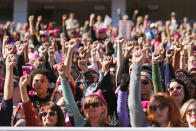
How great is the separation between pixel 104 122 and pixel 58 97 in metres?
0.95

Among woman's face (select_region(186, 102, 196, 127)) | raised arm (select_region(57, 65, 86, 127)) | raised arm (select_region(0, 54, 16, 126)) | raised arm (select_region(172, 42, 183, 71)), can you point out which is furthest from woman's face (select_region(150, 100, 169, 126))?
raised arm (select_region(172, 42, 183, 71))

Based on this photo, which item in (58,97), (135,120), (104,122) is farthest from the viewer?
(58,97)

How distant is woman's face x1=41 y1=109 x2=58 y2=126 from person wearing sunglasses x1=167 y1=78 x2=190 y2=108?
130 cm

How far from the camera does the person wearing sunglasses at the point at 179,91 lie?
473 centimetres

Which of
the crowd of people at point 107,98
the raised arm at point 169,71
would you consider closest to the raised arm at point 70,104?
the crowd of people at point 107,98

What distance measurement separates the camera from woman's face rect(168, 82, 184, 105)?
4.73 m

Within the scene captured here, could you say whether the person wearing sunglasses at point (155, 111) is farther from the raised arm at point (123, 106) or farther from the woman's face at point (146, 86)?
the woman's face at point (146, 86)

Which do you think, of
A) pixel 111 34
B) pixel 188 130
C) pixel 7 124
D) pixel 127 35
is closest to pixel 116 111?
pixel 7 124

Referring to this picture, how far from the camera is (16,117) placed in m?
4.53

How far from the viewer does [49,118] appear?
13.7ft

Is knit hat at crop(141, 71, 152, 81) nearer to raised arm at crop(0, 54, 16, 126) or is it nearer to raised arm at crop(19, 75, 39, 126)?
raised arm at crop(19, 75, 39, 126)

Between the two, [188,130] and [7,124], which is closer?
[188,130]

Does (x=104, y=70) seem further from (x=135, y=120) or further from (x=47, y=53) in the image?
(x=47, y=53)

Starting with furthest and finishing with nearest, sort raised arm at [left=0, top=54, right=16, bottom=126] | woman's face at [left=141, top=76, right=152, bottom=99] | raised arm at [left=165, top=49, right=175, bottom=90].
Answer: raised arm at [left=165, top=49, right=175, bottom=90], woman's face at [left=141, top=76, right=152, bottom=99], raised arm at [left=0, top=54, right=16, bottom=126]
